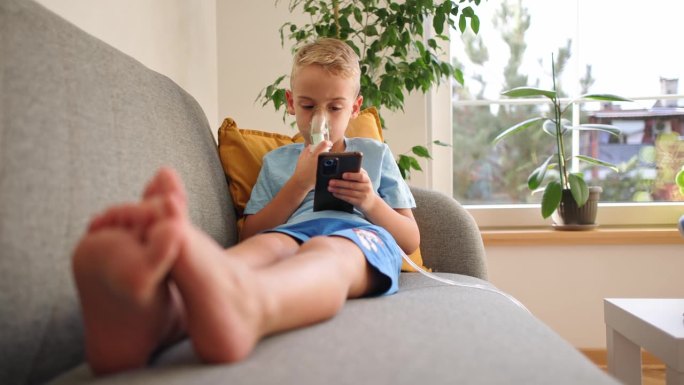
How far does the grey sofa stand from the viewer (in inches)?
25.3

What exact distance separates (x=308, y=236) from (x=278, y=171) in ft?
1.03

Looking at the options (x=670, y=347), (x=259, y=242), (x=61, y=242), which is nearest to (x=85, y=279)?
(x=61, y=242)

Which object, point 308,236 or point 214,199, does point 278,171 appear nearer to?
point 214,199

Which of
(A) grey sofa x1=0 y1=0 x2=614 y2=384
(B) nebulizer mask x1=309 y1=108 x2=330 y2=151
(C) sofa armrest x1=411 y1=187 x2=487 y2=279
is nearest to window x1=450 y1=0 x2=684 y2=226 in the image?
(C) sofa armrest x1=411 y1=187 x2=487 y2=279

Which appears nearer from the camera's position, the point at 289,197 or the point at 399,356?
the point at 399,356

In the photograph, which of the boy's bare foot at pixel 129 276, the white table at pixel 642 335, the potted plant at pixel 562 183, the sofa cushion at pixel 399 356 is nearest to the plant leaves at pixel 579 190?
the potted plant at pixel 562 183

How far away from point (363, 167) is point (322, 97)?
0.20 m

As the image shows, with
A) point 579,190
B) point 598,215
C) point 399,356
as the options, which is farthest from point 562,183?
point 399,356

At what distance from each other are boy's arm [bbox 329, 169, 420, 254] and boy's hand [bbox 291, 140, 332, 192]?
76 mm

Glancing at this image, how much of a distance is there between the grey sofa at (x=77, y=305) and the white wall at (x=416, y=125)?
1163 mm

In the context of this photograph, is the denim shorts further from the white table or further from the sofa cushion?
the white table

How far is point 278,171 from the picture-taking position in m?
1.48

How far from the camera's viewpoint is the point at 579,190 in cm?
228

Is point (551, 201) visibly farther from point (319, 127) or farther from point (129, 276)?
point (129, 276)
